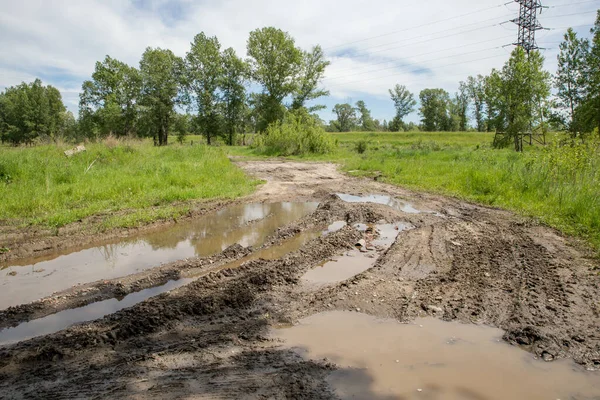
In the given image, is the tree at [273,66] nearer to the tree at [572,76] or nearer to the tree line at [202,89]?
the tree line at [202,89]

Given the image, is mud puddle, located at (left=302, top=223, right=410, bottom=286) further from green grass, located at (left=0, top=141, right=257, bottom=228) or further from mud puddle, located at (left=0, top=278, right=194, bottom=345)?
green grass, located at (left=0, top=141, right=257, bottom=228)

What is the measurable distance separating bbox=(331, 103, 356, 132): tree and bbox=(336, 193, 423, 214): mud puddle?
289 feet

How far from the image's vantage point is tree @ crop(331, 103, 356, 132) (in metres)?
97.1

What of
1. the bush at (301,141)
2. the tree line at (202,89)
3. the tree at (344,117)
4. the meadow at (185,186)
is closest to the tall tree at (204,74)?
the tree line at (202,89)

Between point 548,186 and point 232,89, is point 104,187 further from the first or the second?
point 232,89

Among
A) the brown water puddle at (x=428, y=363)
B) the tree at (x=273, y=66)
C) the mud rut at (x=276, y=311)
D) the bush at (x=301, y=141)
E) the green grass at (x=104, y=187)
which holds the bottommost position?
the brown water puddle at (x=428, y=363)

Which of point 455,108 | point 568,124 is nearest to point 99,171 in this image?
point 568,124

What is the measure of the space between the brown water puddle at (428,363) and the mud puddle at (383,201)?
5.59 m

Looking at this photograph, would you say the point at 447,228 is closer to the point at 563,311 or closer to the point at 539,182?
the point at 563,311

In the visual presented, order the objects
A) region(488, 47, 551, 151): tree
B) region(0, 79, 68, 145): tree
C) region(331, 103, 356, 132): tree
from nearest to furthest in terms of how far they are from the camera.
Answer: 1. region(488, 47, 551, 151): tree
2. region(0, 79, 68, 145): tree
3. region(331, 103, 356, 132): tree

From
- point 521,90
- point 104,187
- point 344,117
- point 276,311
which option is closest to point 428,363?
point 276,311

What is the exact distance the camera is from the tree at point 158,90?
1527 inches

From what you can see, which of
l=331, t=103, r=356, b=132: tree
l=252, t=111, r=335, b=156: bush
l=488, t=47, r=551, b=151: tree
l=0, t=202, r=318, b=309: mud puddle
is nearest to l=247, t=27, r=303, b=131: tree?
l=252, t=111, r=335, b=156: bush

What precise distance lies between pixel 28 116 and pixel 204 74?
33926 millimetres
